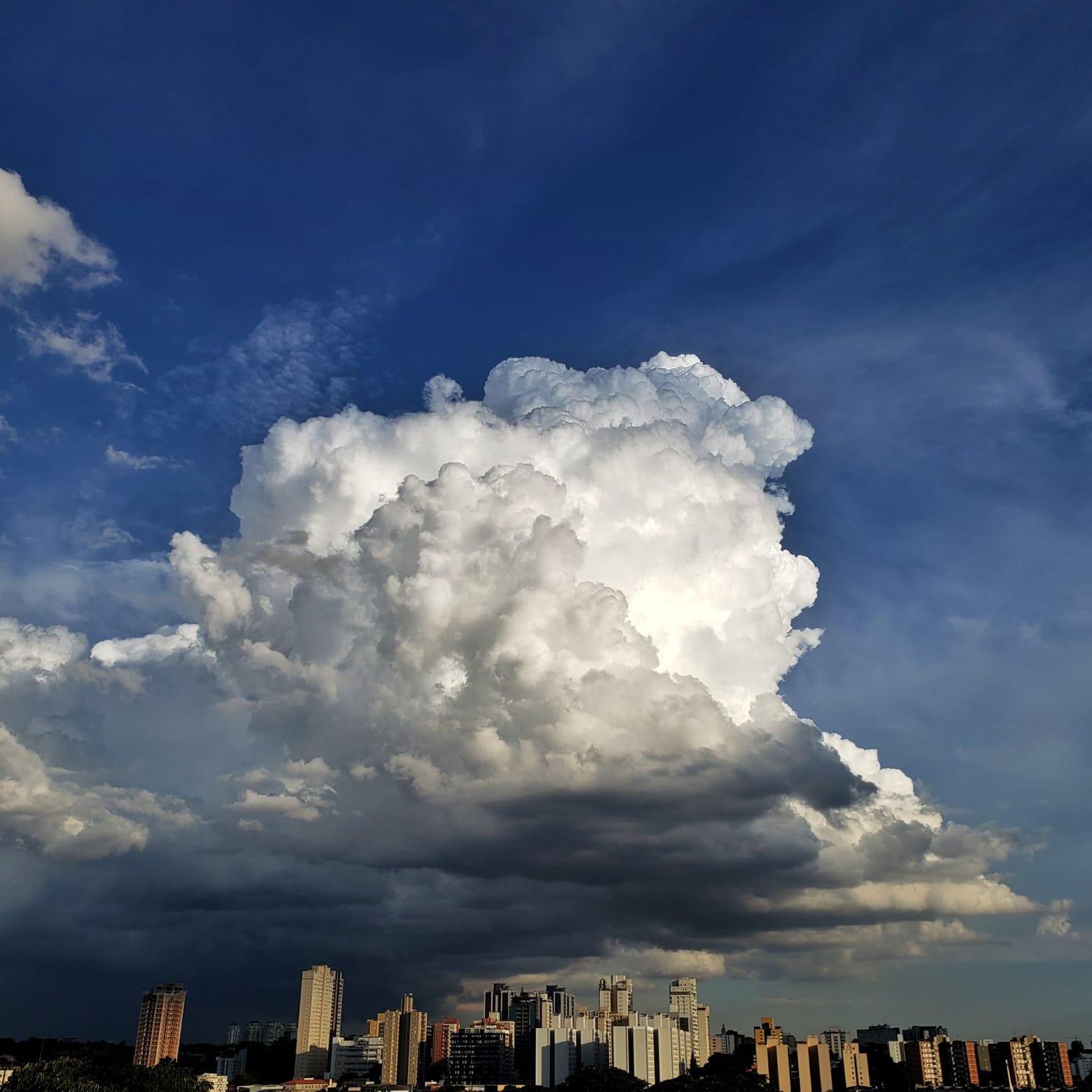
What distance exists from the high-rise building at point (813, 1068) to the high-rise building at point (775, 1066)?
6.81 ft

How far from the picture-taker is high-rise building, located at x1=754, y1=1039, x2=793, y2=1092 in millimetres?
173750

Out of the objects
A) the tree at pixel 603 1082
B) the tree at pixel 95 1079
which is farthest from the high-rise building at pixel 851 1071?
the tree at pixel 95 1079

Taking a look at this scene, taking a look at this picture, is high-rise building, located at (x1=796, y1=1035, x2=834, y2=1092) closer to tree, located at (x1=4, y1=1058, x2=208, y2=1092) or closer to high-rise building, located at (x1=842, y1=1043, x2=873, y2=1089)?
high-rise building, located at (x1=842, y1=1043, x2=873, y2=1089)

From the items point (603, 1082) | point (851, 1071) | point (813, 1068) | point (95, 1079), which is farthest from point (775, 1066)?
point (95, 1079)

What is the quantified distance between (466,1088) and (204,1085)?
74.4m

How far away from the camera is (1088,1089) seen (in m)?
200

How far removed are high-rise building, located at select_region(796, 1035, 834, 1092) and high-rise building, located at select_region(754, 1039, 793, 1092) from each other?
207 centimetres

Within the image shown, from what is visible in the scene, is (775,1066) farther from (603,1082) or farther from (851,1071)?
(603,1082)

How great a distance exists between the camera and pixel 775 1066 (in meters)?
178

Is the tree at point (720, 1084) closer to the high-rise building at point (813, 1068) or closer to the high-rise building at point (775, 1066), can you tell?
the high-rise building at point (775, 1066)

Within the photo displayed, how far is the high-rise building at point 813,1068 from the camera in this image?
17725 centimetres

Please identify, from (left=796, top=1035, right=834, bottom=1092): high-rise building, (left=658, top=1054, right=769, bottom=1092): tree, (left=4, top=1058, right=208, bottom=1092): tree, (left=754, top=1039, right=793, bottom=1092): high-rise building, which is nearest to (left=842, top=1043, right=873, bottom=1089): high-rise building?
(left=796, top=1035, right=834, bottom=1092): high-rise building

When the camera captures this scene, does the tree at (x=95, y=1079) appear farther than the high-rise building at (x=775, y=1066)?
No

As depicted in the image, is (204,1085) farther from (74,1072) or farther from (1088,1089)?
(1088,1089)
